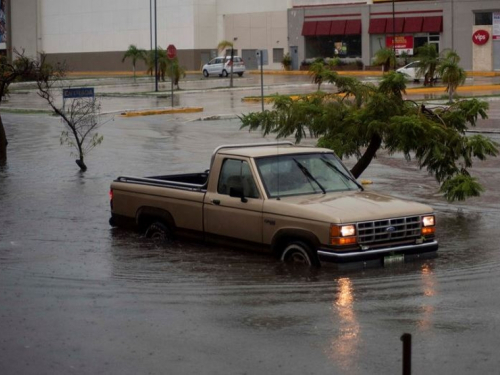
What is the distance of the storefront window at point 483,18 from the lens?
75319 mm

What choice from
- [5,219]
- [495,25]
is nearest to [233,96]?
[495,25]

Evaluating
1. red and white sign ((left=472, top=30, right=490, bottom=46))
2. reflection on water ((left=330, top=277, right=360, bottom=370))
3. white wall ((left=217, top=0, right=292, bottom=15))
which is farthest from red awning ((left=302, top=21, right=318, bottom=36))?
reflection on water ((left=330, top=277, right=360, bottom=370))

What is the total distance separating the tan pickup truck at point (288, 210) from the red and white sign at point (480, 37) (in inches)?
2492

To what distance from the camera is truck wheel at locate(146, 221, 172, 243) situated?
14406mm

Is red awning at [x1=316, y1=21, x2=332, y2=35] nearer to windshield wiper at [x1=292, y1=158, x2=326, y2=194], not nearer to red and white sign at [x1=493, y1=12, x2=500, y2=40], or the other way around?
red and white sign at [x1=493, y1=12, x2=500, y2=40]

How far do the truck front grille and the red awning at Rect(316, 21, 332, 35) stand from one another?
242 feet

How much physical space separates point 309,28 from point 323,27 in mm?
1562

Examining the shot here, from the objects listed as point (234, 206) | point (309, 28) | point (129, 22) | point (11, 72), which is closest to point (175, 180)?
point (234, 206)

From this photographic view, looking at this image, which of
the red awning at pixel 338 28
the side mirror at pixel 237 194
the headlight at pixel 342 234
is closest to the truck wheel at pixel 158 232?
the side mirror at pixel 237 194

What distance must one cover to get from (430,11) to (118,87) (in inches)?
992

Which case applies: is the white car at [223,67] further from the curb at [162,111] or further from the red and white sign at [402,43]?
the curb at [162,111]

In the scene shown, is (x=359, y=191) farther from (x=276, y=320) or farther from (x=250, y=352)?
(x=250, y=352)

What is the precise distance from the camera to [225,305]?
1060 centimetres

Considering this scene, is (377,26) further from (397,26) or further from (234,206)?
(234,206)
